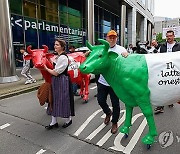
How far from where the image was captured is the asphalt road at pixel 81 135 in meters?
3.18

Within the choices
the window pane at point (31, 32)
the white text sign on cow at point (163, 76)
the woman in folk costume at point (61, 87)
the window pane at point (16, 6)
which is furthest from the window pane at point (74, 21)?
the white text sign on cow at point (163, 76)

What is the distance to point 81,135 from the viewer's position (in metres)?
3.66

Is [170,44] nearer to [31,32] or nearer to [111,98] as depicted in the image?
[111,98]

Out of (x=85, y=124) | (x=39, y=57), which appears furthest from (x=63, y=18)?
(x=85, y=124)

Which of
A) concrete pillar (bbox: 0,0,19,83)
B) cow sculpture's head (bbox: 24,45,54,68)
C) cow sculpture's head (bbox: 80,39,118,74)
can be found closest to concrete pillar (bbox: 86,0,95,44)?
concrete pillar (bbox: 0,0,19,83)

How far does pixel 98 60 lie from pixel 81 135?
1629 millimetres

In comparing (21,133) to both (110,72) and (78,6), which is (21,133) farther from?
(78,6)

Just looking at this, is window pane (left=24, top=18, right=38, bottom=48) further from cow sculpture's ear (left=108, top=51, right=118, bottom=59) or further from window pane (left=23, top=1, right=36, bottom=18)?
cow sculpture's ear (left=108, top=51, right=118, bottom=59)

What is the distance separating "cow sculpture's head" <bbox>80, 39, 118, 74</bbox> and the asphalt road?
1333mm

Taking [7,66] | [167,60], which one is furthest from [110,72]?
[7,66]

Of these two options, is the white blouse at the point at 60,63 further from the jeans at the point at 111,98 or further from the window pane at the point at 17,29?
the window pane at the point at 17,29

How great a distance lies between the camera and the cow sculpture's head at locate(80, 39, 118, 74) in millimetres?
2655

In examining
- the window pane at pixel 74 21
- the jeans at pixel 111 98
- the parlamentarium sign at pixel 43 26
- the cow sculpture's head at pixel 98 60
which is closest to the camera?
the cow sculpture's head at pixel 98 60

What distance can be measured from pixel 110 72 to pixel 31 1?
11758 millimetres
